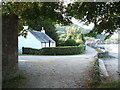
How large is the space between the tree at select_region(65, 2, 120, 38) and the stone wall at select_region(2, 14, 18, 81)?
267 centimetres

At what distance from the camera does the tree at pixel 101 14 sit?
16.5 ft

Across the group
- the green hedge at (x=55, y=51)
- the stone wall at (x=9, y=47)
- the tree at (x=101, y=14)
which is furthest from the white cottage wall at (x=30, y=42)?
the tree at (x=101, y=14)

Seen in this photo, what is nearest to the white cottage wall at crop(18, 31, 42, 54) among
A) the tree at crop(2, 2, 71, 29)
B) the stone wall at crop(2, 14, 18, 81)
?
the tree at crop(2, 2, 71, 29)

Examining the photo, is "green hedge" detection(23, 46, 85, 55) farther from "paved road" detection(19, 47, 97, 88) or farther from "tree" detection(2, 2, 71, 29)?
"tree" detection(2, 2, 71, 29)

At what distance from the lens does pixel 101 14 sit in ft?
17.1

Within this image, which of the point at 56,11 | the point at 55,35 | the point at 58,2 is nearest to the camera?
the point at 58,2

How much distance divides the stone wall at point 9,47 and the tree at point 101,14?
2670 mm

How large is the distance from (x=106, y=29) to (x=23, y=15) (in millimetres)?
3797

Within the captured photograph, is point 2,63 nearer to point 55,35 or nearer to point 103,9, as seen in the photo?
point 103,9

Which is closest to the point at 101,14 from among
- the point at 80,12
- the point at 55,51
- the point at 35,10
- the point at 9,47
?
the point at 80,12

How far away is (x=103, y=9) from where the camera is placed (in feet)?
16.9

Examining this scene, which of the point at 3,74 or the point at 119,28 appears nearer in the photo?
the point at 119,28

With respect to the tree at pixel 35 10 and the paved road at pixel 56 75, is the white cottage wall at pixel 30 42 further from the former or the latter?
the tree at pixel 35 10

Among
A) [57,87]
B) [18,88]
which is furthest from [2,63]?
[57,87]
